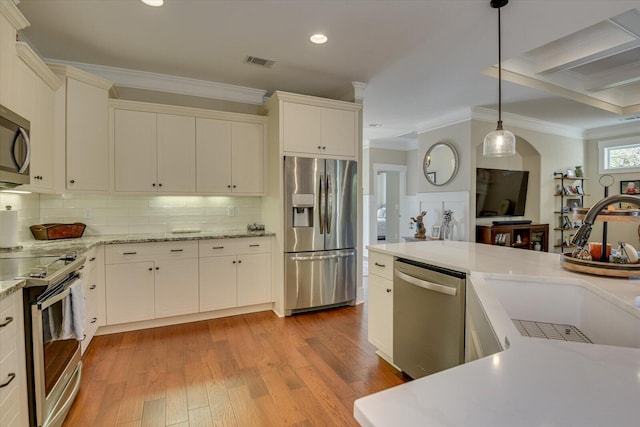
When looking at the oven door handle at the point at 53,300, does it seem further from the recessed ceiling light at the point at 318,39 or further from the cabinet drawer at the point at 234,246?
the recessed ceiling light at the point at 318,39

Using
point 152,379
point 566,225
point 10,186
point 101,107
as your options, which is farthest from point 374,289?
point 566,225

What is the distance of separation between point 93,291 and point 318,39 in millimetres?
2947

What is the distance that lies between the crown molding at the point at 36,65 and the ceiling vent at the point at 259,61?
1602 millimetres

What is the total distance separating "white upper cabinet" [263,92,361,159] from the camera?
3475mm

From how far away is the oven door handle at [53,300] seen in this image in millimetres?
1526

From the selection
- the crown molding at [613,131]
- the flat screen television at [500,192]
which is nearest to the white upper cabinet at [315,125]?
the flat screen television at [500,192]

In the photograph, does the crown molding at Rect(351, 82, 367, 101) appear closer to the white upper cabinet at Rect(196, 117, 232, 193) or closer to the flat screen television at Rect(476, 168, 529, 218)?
the white upper cabinet at Rect(196, 117, 232, 193)

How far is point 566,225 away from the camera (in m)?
5.77

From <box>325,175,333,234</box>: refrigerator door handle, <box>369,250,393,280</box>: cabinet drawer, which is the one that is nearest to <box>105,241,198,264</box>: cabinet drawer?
<box>325,175,333,234</box>: refrigerator door handle

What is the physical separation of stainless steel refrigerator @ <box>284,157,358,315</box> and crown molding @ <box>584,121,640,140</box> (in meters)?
5.24

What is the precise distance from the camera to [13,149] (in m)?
1.79

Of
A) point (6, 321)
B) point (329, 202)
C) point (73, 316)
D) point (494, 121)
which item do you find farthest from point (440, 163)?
point (6, 321)

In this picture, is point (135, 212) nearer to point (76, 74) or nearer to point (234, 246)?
point (234, 246)

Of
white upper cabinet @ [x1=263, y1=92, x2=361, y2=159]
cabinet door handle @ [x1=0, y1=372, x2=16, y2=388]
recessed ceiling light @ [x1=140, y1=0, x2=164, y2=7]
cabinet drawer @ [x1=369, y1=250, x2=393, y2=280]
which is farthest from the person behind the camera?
white upper cabinet @ [x1=263, y1=92, x2=361, y2=159]
